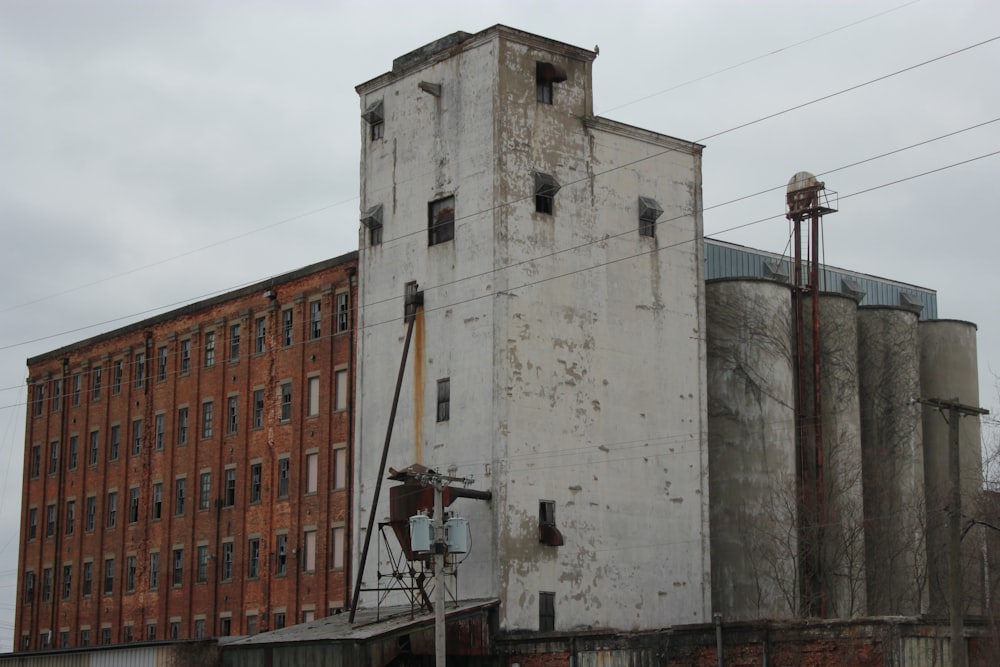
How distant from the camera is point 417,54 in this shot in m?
50.3

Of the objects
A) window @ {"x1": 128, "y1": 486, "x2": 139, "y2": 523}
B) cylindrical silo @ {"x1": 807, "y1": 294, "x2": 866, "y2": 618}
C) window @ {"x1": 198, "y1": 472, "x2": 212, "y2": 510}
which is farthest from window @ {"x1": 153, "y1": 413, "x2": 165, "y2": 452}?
cylindrical silo @ {"x1": 807, "y1": 294, "x2": 866, "y2": 618}

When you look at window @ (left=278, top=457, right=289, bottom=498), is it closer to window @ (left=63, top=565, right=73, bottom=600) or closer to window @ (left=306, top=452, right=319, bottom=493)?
window @ (left=306, top=452, right=319, bottom=493)

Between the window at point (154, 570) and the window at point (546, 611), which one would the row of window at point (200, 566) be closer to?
the window at point (154, 570)

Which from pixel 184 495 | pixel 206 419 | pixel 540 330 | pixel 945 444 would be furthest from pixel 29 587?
pixel 945 444

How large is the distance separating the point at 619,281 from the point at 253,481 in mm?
18260

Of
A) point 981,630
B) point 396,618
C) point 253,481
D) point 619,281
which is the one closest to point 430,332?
point 619,281

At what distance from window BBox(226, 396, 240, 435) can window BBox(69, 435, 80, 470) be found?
13.3 meters

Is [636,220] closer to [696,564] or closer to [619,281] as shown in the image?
[619,281]

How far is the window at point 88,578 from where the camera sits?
6725cm

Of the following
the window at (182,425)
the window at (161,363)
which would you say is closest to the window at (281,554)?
the window at (182,425)

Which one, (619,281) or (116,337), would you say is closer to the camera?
(619,281)

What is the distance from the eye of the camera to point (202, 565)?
60438 millimetres

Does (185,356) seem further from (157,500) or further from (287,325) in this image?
(287,325)

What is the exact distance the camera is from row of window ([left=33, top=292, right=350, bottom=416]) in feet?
185
